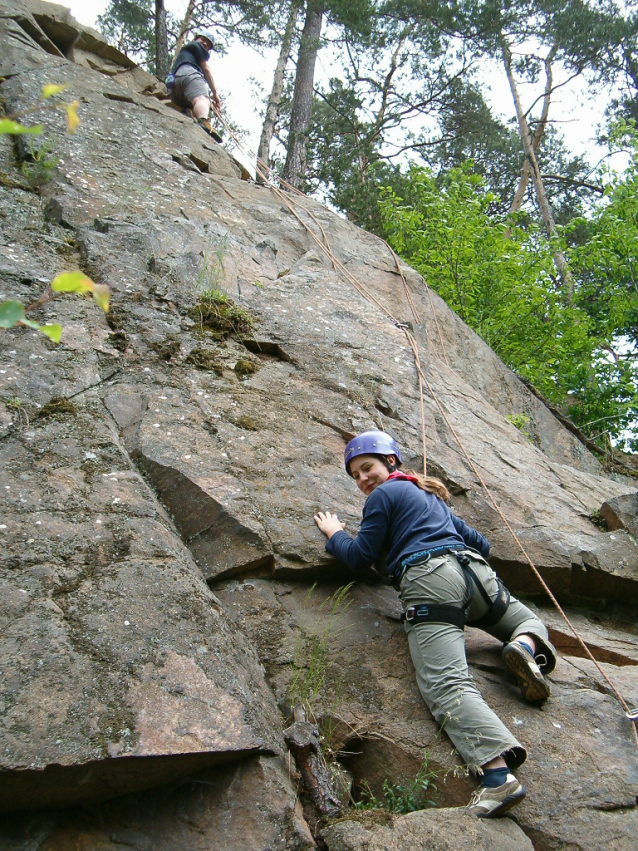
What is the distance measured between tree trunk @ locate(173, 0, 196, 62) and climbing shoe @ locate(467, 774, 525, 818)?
16.7 m

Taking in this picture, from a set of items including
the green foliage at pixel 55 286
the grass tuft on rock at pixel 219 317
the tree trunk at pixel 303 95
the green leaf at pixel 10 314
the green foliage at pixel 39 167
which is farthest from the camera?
the tree trunk at pixel 303 95

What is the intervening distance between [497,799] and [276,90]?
15.5 metres

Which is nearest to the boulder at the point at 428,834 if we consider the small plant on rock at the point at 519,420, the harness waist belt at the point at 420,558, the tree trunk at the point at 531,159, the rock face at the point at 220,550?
the rock face at the point at 220,550

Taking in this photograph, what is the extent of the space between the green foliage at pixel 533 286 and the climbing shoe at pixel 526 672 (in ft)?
27.3

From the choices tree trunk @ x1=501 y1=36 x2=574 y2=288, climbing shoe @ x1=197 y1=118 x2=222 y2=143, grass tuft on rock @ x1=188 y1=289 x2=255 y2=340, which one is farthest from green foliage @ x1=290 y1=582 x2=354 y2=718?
tree trunk @ x1=501 y1=36 x2=574 y2=288

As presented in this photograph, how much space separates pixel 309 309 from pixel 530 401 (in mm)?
3548

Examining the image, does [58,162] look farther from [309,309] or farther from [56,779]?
[56,779]

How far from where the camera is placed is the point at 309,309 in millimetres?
6391

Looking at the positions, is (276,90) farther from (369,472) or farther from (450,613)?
(450,613)

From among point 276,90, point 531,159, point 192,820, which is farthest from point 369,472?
point 531,159

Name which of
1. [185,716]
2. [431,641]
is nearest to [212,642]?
[185,716]

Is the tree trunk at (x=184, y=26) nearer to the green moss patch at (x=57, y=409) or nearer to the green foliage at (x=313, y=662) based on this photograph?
the green moss patch at (x=57, y=409)

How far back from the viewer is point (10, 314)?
59.6 inches

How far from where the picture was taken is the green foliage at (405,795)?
3.25 meters
